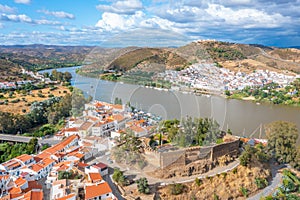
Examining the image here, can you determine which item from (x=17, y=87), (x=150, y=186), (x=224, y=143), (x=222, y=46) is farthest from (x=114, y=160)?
(x=222, y=46)

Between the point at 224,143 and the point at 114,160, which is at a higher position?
the point at 224,143

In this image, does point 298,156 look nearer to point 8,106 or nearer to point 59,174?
point 59,174

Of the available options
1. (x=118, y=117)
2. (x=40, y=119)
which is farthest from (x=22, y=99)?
(x=118, y=117)

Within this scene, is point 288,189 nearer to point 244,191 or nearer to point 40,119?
point 244,191

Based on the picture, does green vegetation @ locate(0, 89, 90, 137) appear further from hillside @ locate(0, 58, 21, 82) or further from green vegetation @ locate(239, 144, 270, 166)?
hillside @ locate(0, 58, 21, 82)

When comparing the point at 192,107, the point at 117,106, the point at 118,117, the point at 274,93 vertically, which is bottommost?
the point at 274,93

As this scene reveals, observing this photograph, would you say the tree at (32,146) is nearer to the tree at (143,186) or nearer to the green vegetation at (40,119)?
the green vegetation at (40,119)
